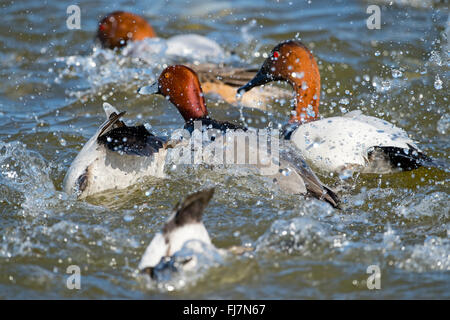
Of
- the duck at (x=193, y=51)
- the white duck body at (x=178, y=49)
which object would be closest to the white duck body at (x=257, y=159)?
the duck at (x=193, y=51)

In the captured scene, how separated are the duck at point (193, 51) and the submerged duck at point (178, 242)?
126 inches

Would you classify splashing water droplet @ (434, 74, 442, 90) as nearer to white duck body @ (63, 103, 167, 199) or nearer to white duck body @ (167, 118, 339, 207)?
white duck body @ (167, 118, 339, 207)

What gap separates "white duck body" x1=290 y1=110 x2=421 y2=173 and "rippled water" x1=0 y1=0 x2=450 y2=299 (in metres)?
0.12

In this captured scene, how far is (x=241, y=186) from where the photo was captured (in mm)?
4473

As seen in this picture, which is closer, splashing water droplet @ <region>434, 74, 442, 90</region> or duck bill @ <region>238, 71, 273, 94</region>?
duck bill @ <region>238, 71, 273, 94</region>

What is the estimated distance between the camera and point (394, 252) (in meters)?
3.69

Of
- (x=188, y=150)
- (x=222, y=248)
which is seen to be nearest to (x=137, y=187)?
(x=188, y=150)

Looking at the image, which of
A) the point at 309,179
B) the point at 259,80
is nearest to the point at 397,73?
the point at 259,80

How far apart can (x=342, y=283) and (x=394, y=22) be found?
5102mm

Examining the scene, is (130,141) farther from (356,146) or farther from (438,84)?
(438,84)

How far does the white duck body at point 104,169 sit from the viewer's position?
443 centimetres

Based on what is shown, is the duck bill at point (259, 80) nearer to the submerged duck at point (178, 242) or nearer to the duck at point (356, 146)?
the duck at point (356, 146)

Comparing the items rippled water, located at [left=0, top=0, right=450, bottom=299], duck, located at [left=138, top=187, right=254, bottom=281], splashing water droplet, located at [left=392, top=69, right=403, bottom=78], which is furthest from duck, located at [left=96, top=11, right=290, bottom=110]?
duck, located at [left=138, top=187, right=254, bottom=281]

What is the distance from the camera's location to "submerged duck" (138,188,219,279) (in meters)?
3.23
